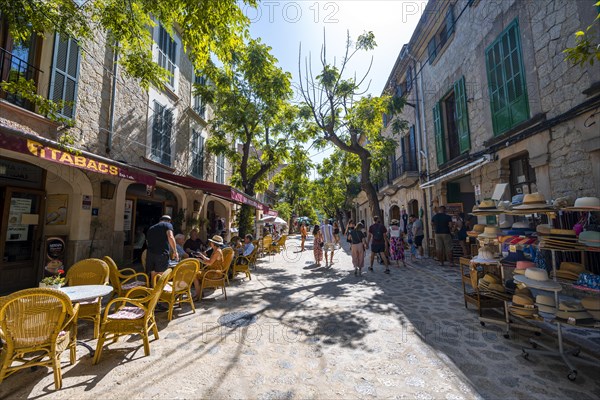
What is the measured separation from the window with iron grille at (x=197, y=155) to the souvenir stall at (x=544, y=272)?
11.0 meters

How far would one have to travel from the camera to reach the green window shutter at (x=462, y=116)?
8.73m

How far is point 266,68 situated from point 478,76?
714 cm

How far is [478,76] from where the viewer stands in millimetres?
8062

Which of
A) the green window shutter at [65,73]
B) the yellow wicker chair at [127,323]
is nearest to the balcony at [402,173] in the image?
the yellow wicker chair at [127,323]

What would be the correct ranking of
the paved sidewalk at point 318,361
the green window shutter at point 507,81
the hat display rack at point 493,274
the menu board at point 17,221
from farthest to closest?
the green window shutter at point 507,81 < the menu board at point 17,221 < the hat display rack at point 493,274 < the paved sidewalk at point 318,361

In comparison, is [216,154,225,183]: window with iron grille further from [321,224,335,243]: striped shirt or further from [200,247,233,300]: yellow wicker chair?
[200,247,233,300]: yellow wicker chair

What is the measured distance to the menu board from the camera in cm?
566

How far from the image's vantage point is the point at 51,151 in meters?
3.91

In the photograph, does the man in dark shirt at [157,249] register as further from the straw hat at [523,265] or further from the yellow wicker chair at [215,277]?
the straw hat at [523,265]

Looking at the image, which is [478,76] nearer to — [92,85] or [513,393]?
[513,393]

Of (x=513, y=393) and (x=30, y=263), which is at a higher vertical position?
(x=30, y=263)

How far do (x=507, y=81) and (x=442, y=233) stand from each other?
4547 mm

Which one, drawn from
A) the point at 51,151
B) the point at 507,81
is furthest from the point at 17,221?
the point at 507,81

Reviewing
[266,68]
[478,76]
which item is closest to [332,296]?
[478,76]
